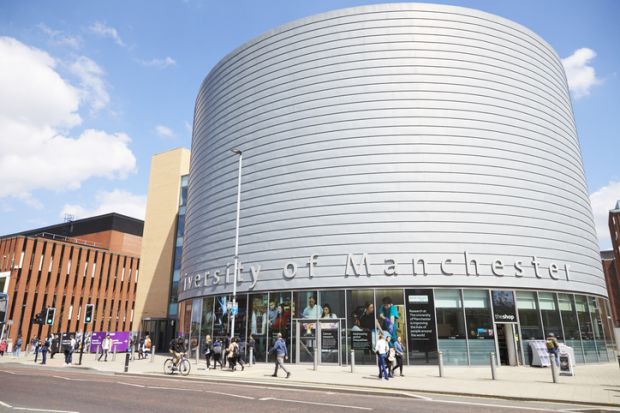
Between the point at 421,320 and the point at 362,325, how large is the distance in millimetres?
3550

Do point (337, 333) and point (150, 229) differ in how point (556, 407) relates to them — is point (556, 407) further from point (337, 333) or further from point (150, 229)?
point (150, 229)

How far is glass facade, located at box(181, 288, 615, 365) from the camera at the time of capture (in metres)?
25.5

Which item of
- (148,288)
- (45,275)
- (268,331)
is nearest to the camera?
(268,331)

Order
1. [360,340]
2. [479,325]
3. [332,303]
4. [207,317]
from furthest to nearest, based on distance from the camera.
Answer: [207,317]
[332,303]
[360,340]
[479,325]

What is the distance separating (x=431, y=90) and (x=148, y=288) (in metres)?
40.3

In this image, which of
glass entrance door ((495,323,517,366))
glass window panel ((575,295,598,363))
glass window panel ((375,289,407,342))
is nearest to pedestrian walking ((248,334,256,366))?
glass window panel ((375,289,407,342))

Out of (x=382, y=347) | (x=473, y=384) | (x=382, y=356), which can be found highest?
(x=382, y=347)

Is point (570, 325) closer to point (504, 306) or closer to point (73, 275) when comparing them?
point (504, 306)

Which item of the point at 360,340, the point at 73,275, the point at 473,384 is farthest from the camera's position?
the point at 73,275

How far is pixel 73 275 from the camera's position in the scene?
6912 centimetres

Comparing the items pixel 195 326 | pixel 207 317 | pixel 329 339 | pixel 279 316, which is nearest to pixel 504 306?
pixel 329 339

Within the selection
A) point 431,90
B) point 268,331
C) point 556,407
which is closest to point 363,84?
point 431,90

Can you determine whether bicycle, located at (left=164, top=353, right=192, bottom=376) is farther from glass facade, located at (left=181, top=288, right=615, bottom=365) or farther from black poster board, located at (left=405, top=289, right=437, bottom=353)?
black poster board, located at (left=405, top=289, right=437, bottom=353)

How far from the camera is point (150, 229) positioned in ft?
177
